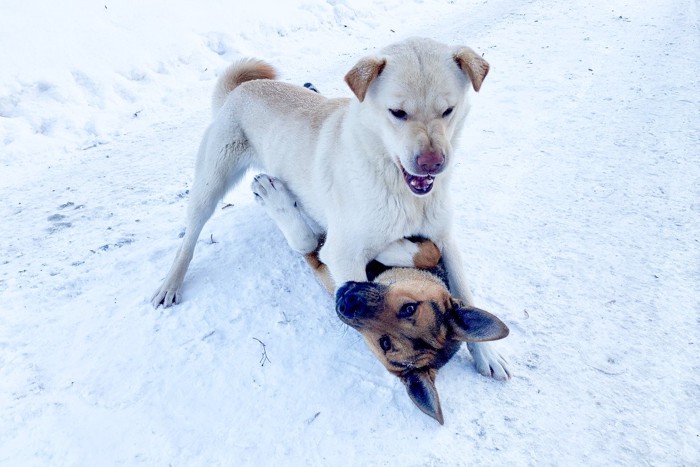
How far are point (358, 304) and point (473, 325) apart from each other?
580 mm

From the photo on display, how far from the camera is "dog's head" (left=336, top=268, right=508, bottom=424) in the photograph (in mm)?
2258

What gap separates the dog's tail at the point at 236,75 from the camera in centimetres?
411

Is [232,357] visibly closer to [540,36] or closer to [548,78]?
[548,78]

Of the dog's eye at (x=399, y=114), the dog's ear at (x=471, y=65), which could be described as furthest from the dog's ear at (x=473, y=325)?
the dog's ear at (x=471, y=65)

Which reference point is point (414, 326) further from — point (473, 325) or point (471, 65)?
point (471, 65)

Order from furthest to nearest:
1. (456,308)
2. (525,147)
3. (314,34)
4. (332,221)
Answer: (314,34), (525,147), (332,221), (456,308)

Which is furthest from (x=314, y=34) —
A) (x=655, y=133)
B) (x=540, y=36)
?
(x=655, y=133)

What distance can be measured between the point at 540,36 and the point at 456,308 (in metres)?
7.16

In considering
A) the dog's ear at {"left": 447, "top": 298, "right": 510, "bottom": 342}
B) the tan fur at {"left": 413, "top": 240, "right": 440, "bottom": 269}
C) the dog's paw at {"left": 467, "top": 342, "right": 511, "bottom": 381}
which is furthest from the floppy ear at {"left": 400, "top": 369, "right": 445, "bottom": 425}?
the tan fur at {"left": 413, "top": 240, "right": 440, "bottom": 269}

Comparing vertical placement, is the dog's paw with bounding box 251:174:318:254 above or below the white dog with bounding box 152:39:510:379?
below

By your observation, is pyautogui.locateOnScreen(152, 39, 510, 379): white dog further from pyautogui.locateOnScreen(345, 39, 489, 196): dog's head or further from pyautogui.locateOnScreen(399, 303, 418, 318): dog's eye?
pyautogui.locateOnScreen(399, 303, 418, 318): dog's eye

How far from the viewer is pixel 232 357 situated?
2.58 meters

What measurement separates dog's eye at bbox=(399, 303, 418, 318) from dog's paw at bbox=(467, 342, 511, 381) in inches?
18.2

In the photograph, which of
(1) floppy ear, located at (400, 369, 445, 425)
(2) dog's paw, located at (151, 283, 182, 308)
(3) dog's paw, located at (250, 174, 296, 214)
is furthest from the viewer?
(3) dog's paw, located at (250, 174, 296, 214)
